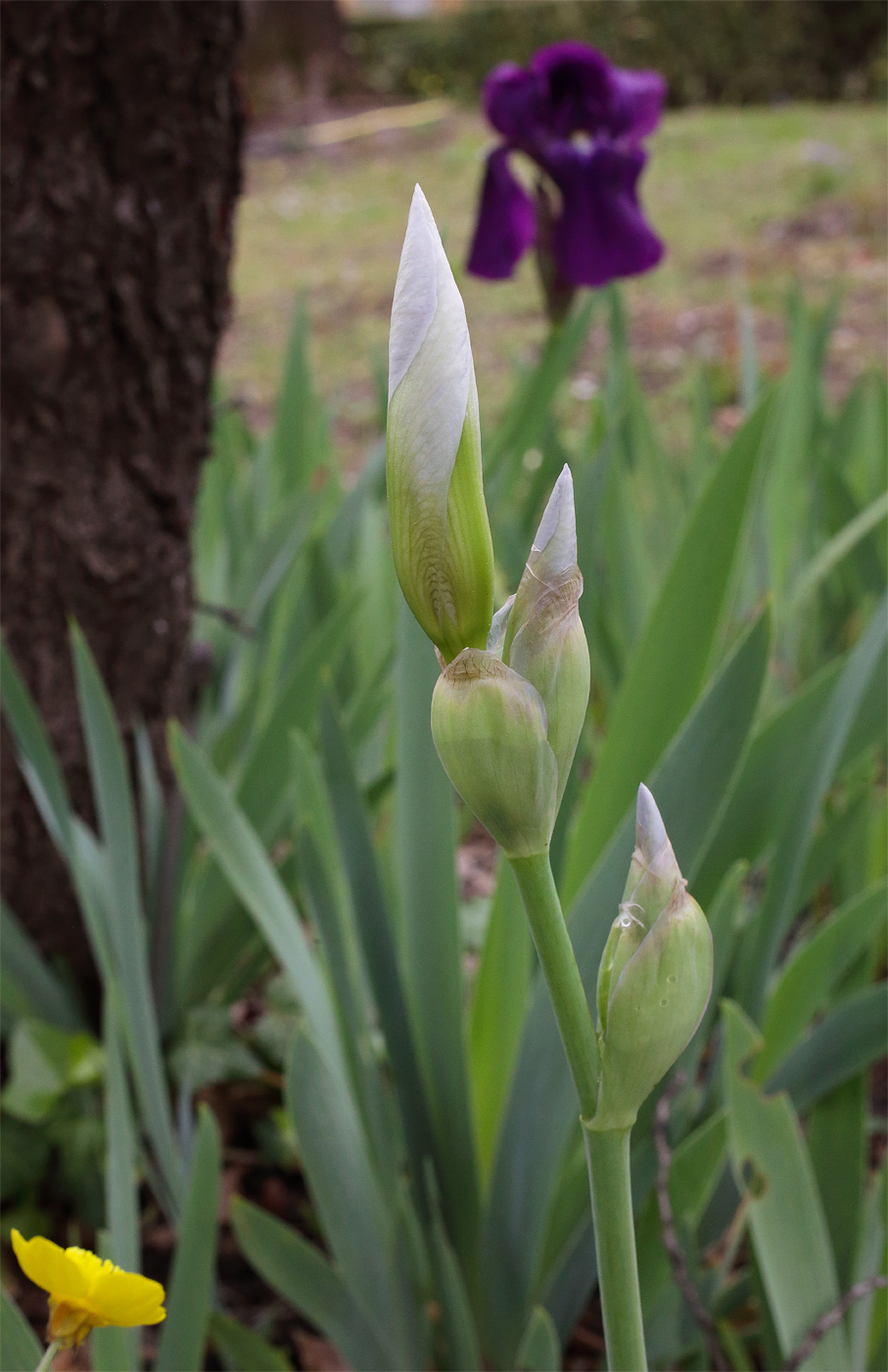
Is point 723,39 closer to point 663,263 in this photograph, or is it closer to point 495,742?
point 663,263

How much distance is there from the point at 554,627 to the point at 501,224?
1.23 meters

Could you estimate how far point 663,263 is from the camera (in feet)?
15.3

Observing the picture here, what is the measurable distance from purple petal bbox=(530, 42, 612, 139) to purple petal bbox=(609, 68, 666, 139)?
1 cm

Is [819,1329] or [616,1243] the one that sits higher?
[616,1243]

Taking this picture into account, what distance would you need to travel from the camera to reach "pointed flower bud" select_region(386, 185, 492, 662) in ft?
0.90

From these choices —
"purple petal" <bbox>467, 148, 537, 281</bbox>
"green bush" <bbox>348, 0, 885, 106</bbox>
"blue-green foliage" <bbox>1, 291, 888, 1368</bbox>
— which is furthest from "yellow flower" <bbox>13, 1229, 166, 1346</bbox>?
"green bush" <bbox>348, 0, 885, 106</bbox>

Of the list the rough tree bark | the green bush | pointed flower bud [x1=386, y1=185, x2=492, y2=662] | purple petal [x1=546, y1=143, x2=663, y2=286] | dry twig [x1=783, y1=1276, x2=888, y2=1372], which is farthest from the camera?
the green bush

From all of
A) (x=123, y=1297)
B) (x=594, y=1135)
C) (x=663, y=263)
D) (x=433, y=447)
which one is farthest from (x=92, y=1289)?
(x=663, y=263)

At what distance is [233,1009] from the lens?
126 cm

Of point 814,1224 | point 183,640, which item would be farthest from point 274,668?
point 814,1224

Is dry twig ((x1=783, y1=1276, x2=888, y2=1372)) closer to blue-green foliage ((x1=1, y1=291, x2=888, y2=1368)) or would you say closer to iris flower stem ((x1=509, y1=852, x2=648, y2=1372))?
blue-green foliage ((x1=1, y1=291, x2=888, y2=1368))

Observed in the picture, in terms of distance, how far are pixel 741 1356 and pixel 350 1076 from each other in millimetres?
297

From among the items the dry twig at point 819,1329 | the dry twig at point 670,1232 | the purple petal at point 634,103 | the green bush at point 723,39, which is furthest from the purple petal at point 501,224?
the green bush at point 723,39

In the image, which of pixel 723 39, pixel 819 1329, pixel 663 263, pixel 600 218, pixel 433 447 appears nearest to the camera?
pixel 433 447
